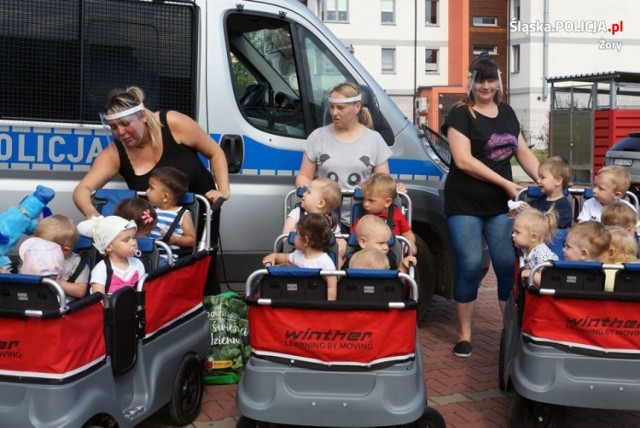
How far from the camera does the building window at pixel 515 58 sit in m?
51.7

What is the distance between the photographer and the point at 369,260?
4.50 m

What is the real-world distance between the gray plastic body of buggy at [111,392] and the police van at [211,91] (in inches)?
62.5

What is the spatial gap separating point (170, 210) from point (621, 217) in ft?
8.54

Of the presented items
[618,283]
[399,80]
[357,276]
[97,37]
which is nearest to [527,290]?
[618,283]

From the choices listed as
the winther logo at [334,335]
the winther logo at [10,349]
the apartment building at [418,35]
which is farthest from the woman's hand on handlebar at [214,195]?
the apartment building at [418,35]

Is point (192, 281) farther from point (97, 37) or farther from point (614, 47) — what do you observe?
point (614, 47)

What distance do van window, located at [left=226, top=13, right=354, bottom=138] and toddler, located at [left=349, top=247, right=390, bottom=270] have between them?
210cm

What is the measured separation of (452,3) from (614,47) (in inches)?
386

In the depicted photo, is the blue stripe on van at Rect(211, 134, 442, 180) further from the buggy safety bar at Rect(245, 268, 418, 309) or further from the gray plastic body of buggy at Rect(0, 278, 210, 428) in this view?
the buggy safety bar at Rect(245, 268, 418, 309)

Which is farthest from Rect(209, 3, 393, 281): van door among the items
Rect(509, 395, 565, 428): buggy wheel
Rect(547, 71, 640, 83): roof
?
Rect(547, 71, 640, 83): roof

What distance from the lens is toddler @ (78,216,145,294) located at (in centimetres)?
432

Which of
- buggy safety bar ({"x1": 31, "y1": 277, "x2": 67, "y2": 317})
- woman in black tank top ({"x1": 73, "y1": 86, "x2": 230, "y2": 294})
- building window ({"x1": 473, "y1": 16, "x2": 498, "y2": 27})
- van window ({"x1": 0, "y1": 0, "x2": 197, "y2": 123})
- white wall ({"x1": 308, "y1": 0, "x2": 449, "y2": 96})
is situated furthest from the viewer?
building window ({"x1": 473, "y1": 16, "x2": 498, "y2": 27})

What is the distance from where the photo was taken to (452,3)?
5284 centimetres

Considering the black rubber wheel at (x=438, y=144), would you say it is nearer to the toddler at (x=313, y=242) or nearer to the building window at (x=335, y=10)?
the toddler at (x=313, y=242)
